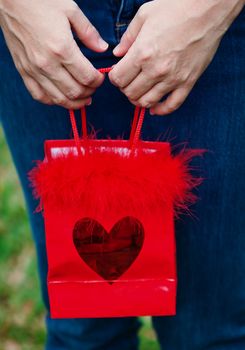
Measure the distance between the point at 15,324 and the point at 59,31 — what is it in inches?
46.5

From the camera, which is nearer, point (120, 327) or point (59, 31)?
point (59, 31)

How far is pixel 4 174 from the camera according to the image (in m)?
2.53

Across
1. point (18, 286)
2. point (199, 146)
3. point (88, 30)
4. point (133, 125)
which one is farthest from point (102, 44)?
point (18, 286)

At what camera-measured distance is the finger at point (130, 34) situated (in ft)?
3.01

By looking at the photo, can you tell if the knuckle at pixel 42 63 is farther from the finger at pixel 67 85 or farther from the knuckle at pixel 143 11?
the knuckle at pixel 143 11

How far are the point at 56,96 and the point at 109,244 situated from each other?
0.26m

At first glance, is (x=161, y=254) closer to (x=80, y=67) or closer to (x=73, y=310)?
(x=73, y=310)

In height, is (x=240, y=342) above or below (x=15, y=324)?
above

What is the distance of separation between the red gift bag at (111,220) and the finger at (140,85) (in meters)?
0.05

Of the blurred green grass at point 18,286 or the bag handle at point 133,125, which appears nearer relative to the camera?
the bag handle at point 133,125

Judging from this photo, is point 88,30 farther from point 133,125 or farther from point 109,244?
point 109,244

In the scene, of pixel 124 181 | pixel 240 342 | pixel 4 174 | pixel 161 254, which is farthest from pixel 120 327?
pixel 4 174

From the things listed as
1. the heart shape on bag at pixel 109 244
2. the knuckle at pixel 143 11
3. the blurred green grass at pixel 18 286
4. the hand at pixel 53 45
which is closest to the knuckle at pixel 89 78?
the hand at pixel 53 45

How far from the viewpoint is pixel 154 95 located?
0.96 m
